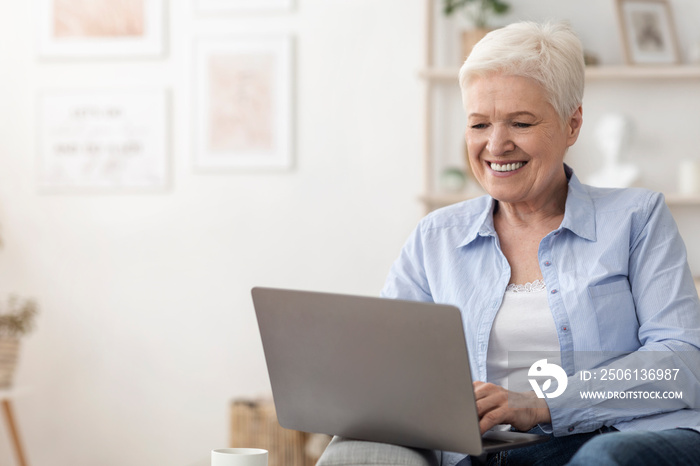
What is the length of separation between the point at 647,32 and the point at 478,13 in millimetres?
614

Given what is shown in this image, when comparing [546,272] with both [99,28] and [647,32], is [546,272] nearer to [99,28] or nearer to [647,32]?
[647,32]

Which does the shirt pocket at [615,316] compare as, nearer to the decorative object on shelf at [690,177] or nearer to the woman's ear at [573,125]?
the woman's ear at [573,125]

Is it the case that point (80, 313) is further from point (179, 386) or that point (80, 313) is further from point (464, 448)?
point (464, 448)

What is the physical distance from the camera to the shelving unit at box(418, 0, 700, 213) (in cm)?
259

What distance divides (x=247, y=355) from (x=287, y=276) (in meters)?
0.36

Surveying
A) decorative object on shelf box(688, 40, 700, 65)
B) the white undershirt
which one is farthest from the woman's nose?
decorative object on shelf box(688, 40, 700, 65)

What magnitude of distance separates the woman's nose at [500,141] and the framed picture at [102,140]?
1.89m

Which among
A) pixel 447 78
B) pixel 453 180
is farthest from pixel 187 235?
pixel 447 78

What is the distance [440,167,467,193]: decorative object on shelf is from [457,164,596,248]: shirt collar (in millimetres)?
1219

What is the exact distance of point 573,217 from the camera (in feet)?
4.50

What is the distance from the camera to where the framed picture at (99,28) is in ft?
9.80

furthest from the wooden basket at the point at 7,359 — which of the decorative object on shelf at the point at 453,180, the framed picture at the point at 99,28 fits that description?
the decorative object on shelf at the point at 453,180

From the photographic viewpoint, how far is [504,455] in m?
1.27

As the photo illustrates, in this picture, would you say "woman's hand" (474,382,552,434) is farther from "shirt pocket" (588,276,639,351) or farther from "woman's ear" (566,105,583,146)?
"woman's ear" (566,105,583,146)
